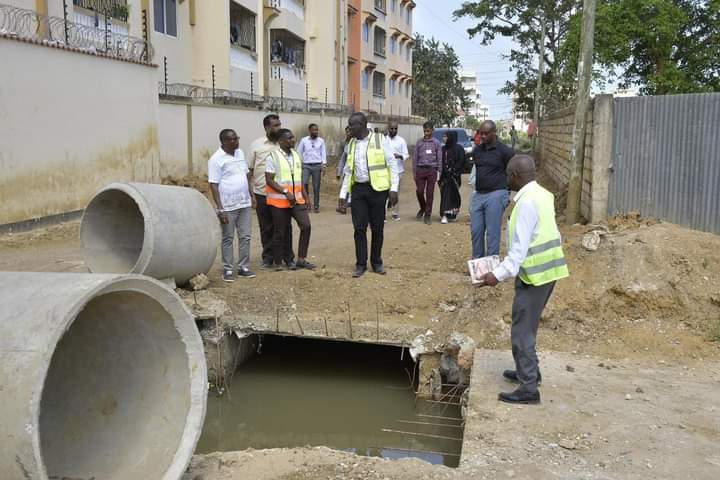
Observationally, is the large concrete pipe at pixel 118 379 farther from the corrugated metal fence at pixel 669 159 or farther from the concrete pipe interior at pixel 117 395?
the corrugated metal fence at pixel 669 159

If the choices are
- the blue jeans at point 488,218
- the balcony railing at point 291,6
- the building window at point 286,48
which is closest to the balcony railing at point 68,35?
the blue jeans at point 488,218

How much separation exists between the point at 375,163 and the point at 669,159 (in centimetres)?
364

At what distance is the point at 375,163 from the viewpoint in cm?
746

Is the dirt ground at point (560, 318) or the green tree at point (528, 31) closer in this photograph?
the dirt ground at point (560, 318)

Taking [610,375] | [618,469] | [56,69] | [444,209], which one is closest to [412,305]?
[610,375]

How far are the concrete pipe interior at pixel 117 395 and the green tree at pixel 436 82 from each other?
5302 centimetres

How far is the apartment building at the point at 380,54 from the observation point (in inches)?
1442

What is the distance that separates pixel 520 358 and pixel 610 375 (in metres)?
1.16

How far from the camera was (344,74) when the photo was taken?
3303cm

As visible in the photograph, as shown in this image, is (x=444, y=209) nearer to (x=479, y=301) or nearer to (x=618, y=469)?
(x=479, y=301)

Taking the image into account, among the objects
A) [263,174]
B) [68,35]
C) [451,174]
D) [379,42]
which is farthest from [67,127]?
[379,42]

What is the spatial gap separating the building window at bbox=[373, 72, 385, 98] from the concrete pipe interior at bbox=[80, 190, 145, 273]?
33.7 m

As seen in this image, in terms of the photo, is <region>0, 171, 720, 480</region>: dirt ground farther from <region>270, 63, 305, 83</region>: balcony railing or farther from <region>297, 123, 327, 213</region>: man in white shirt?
<region>270, 63, 305, 83</region>: balcony railing

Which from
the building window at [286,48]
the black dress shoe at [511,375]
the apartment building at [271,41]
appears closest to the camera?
the black dress shoe at [511,375]
